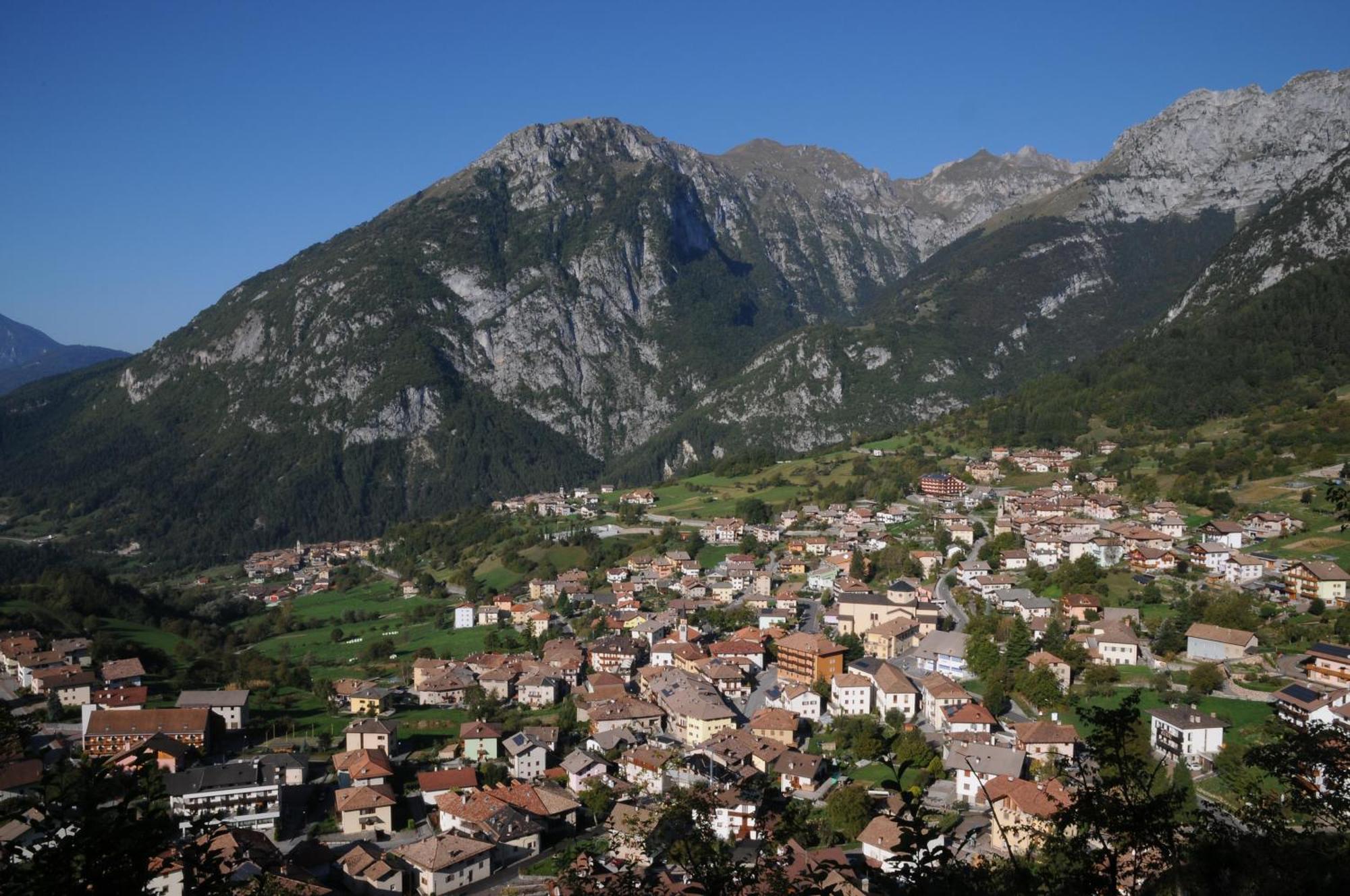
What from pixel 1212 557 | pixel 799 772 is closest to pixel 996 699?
pixel 799 772

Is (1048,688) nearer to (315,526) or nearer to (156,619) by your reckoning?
(156,619)

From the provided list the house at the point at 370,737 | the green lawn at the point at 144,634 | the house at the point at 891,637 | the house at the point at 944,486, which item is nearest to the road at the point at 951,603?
the house at the point at 891,637

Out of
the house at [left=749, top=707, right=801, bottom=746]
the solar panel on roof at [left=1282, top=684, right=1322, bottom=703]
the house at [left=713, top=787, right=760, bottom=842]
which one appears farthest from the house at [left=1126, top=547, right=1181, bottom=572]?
the house at [left=713, top=787, right=760, bottom=842]

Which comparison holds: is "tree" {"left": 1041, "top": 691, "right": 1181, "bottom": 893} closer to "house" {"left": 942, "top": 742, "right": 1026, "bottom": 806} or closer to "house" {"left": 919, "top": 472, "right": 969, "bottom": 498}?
"house" {"left": 942, "top": 742, "right": 1026, "bottom": 806}

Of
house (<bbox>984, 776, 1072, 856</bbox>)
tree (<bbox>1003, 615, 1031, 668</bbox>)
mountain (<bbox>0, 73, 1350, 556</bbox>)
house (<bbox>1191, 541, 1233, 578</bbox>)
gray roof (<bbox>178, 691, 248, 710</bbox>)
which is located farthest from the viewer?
mountain (<bbox>0, 73, 1350, 556</bbox>)

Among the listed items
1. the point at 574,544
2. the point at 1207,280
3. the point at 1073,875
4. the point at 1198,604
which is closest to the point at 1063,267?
the point at 1207,280

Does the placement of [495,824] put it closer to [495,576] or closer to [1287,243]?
[495,576]

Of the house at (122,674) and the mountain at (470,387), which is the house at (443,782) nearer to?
the house at (122,674)
